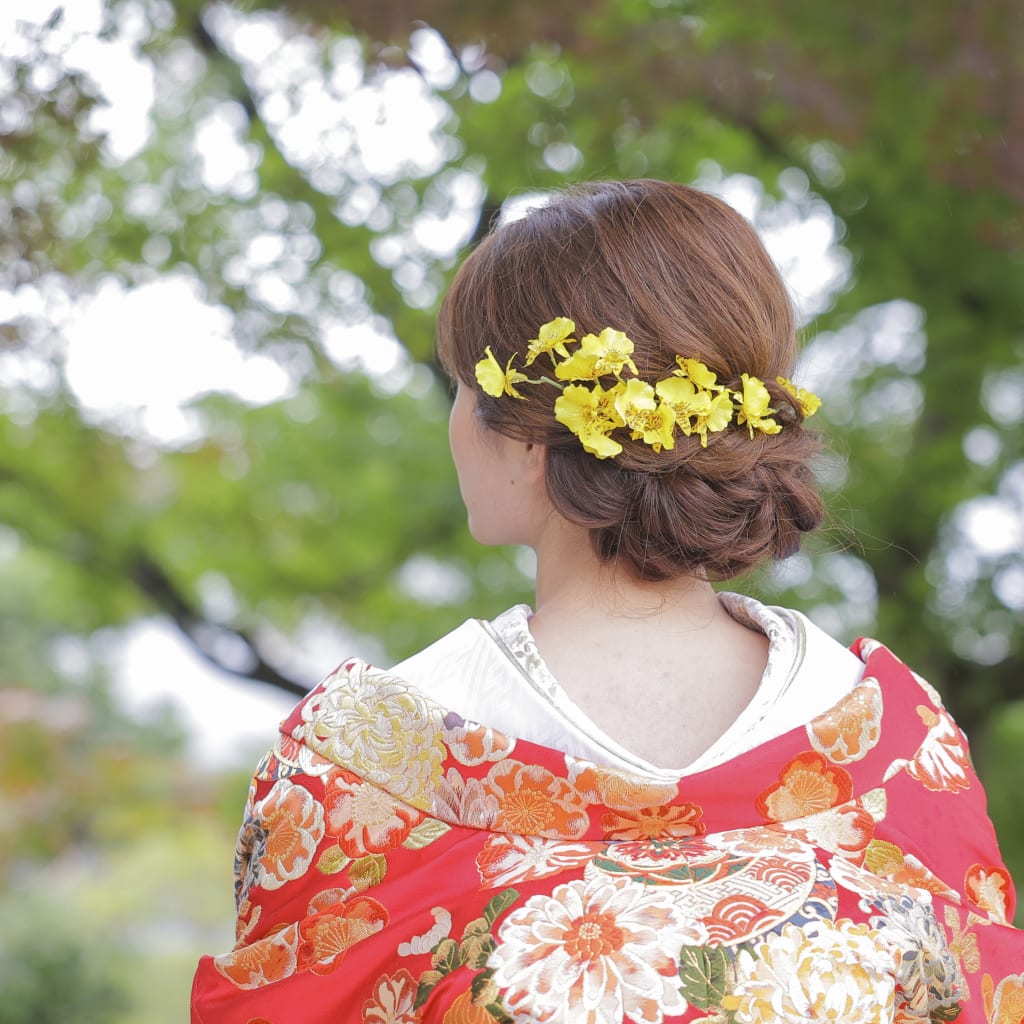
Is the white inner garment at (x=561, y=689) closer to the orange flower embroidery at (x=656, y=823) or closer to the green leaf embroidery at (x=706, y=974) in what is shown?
the orange flower embroidery at (x=656, y=823)

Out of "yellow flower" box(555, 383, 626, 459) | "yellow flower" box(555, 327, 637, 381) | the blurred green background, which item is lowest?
the blurred green background

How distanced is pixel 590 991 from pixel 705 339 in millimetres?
586

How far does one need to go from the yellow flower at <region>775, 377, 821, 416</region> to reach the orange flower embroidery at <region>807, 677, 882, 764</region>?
0.93 ft

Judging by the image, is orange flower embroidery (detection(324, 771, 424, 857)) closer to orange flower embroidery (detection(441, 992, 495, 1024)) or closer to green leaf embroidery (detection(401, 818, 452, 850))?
green leaf embroidery (detection(401, 818, 452, 850))

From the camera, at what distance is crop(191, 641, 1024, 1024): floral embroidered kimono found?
95 cm

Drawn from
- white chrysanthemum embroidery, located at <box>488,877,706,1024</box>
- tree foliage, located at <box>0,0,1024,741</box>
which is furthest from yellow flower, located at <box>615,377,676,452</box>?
tree foliage, located at <box>0,0,1024,741</box>

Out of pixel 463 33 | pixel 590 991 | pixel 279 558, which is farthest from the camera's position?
pixel 279 558

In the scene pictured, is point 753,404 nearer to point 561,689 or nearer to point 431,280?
point 561,689

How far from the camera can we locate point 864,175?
3.60 m

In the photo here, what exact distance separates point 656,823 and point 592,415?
37 cm

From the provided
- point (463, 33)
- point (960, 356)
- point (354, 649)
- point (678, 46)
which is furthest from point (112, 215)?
point (960, 356)

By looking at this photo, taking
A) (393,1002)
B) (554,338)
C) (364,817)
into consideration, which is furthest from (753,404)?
(393,1002)

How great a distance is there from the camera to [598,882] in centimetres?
99

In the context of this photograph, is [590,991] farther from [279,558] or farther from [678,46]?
[279,558]
